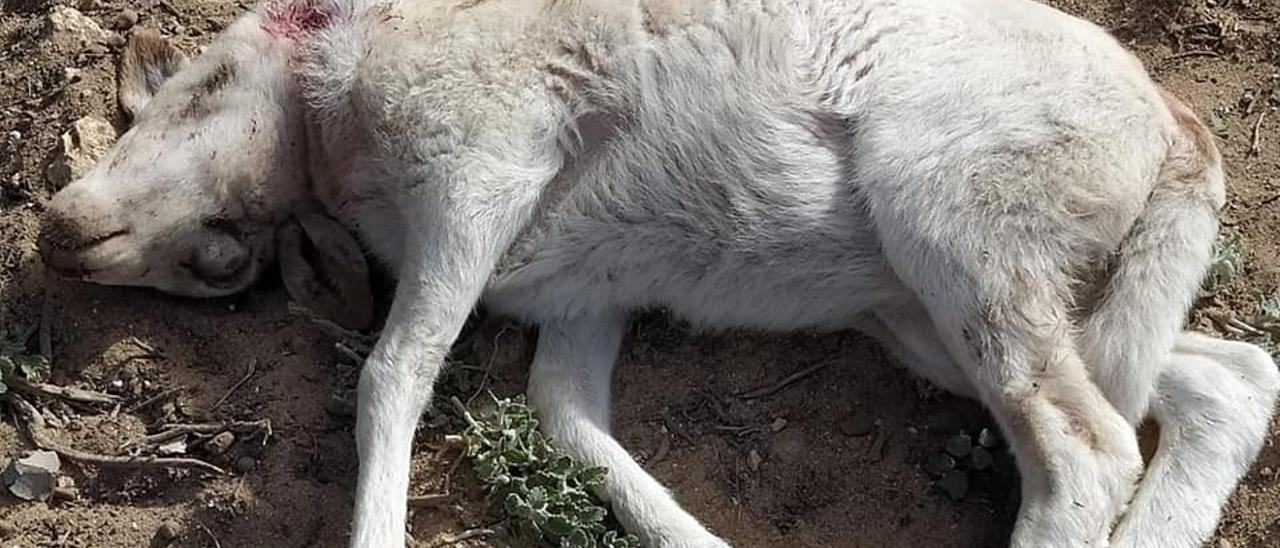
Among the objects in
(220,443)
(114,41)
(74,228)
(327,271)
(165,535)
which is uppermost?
(114,41)

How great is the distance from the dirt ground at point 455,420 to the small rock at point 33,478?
35 mm

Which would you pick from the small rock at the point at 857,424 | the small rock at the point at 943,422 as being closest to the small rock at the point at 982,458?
the small rock at the point at 943,422

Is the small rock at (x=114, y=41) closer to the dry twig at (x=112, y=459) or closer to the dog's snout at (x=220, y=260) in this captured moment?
the dog's snout at (x=220, y=260)

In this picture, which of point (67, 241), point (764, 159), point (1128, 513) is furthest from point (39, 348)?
point (1128, 513)

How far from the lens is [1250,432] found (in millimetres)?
4508

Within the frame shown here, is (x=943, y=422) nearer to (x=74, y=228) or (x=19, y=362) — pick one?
(x=74, y=228)

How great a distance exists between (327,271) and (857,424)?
1.70m

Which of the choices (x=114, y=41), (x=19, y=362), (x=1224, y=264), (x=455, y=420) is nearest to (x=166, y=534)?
(x=19, y=362)

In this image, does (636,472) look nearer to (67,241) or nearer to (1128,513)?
(1128,513)

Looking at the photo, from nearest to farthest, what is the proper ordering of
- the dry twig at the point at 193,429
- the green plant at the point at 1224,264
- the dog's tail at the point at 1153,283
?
the dog's tail at the point at 1153,283 → the dry twig at the point at 193,429 → the green plant at the point at 1224,264

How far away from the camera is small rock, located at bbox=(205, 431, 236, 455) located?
4.59 m

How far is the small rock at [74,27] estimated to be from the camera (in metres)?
5.31

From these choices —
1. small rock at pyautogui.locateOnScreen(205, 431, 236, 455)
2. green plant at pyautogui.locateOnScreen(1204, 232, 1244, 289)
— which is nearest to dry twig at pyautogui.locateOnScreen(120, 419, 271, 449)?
small rock at pyautogui.locateOnScreen(205, 431, 236, 455)

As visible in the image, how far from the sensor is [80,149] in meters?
5.01
